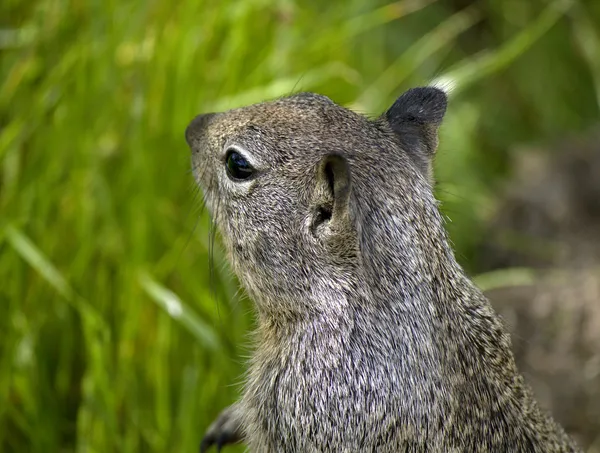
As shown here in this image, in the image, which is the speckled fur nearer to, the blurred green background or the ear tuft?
the ear tuft

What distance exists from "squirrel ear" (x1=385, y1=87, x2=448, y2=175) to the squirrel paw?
0.80m

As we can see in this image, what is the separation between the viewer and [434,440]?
82.0 inches

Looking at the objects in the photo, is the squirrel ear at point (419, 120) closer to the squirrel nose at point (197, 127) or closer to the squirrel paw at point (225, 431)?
the squirrel nose at point (197, 127)

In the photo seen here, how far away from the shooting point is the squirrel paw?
8.05 ft

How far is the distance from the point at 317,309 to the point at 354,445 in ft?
1.02

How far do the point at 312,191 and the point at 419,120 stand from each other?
1.43ft

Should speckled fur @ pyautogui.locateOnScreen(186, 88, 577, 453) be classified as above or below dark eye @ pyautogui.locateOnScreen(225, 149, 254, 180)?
below

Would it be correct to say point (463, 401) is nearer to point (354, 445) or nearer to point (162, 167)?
point (354, 445)

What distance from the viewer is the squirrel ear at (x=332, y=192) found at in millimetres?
2074

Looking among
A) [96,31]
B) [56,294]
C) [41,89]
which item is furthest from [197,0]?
[56,294]

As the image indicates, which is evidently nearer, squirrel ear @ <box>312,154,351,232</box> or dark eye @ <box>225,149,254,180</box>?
squirrel ear @ <box>312,154,351,232</box>

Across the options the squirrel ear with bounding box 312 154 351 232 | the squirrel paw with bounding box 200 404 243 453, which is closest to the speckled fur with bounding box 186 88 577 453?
the squirrel ear with bounding box 312 154 351 232

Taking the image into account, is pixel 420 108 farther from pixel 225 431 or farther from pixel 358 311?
pixel 225 431

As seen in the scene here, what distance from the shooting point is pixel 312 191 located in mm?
2195
